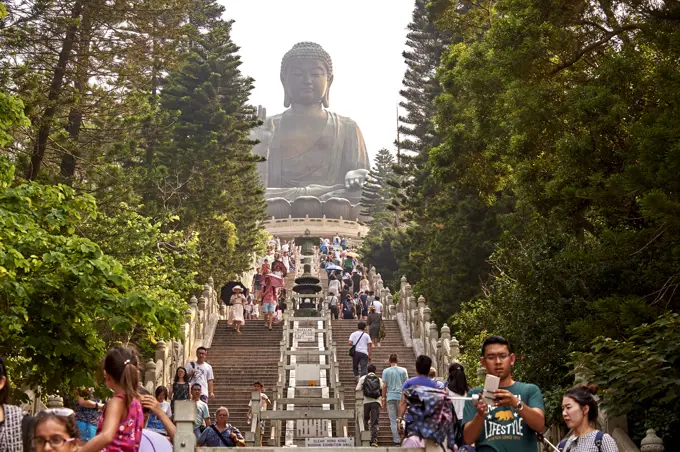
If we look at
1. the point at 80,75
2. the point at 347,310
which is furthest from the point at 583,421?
the point at 347,310

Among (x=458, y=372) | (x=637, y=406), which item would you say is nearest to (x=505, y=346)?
(x=458, y=372)

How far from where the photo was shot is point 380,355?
20828mm

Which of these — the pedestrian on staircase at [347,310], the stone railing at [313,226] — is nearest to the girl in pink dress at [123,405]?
the pedestrian on staircase at [347,310]

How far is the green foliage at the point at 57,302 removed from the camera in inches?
401

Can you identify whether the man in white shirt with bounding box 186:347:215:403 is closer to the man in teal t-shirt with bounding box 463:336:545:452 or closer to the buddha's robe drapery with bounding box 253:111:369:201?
the man in teal t-shirt with bounding box 463:336:545:452

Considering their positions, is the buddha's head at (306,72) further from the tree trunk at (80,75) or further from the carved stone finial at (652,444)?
the carved stone finial at (652,444)

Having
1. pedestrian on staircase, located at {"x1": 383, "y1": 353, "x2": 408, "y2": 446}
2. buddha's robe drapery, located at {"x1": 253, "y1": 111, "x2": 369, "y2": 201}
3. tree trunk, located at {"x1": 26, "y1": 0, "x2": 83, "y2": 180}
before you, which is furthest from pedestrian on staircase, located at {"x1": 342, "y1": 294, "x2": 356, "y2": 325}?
buddha's robe drapery, located at {"x1": 253, "y1": 111, "x2": 369, "y2": 201}

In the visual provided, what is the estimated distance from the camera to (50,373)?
34.7 feet

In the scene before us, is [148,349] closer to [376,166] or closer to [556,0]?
[556,0]

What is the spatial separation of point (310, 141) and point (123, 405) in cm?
6266

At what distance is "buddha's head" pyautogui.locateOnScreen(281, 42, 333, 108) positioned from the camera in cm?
6562

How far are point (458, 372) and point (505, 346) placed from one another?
8.66 ft

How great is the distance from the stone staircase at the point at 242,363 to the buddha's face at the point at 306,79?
4340cm

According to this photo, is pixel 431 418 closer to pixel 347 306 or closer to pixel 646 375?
pixel 646 375
